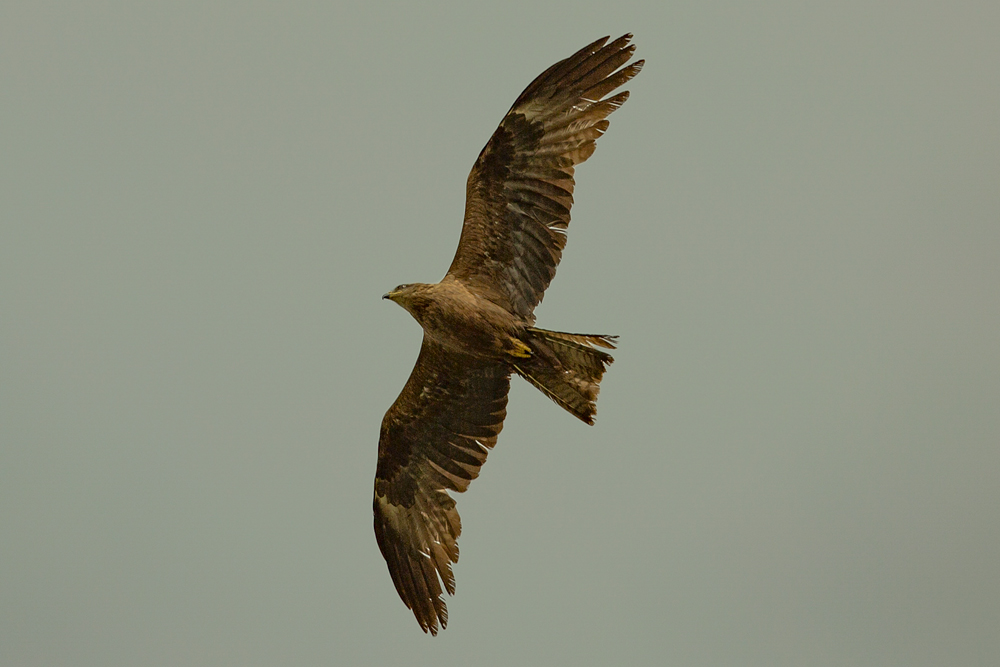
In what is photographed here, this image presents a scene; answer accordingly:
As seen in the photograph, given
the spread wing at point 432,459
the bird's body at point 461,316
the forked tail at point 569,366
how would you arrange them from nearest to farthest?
1. the forked tail at point 569,366
2. the bird's body at point 461,316
3. the spread wing at point 432,459

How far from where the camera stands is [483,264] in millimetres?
7371

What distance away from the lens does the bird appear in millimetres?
7086

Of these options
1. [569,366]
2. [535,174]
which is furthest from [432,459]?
[535,174]

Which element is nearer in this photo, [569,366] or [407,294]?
[569,366]

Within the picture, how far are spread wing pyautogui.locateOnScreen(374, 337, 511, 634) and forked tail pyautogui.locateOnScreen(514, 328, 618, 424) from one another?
375mm

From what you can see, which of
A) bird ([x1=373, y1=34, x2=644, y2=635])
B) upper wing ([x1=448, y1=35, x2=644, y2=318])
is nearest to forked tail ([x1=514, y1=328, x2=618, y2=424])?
bird ([x1=373, y1=34, x2=644, y2=635])

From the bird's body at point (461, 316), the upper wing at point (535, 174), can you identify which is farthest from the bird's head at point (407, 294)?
the upper wing at point (535, 174)

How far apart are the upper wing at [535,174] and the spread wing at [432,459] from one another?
2.13 ft

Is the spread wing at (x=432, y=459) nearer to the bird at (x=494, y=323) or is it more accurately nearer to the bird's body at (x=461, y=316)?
the bird at (x=494, y=323)

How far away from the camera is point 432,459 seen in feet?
25.7

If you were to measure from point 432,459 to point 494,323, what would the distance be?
1.21 metres

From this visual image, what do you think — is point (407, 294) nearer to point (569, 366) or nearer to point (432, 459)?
point (569, 366)

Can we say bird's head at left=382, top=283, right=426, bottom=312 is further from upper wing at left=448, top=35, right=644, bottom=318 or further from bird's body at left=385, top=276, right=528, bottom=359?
upper wing at left=448, top=35, right=644, bottom=318

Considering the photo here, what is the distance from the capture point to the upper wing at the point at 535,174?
707 cm
